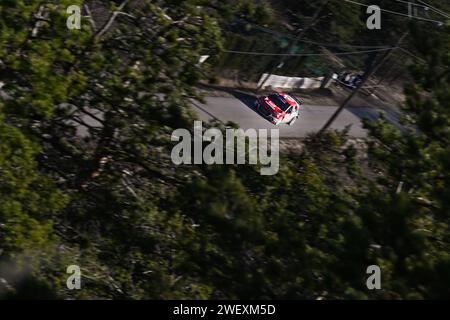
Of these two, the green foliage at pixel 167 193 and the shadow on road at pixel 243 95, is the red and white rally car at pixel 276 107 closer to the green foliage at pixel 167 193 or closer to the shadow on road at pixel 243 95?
the shadow on road at pixel 243 95

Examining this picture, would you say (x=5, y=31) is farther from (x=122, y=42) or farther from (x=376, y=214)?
(x=376, y=214)

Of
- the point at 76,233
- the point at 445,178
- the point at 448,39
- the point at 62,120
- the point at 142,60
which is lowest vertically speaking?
the point at 76,233

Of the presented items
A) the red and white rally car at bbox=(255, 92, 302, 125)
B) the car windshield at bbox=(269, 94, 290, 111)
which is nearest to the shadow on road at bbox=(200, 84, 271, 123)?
the red and white rally car at bbox=(255, 92, 302, 125)

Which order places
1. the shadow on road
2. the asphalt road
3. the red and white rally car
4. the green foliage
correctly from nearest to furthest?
the green foliage < the asphalt road < the red and white rally car < the shadow on road

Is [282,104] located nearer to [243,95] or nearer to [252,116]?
[252,116]

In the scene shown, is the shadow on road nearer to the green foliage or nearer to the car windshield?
the car windshield

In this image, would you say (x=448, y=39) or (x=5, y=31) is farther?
(x=448, y=39)

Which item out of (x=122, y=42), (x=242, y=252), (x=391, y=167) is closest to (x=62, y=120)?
(x=122, y=42)
